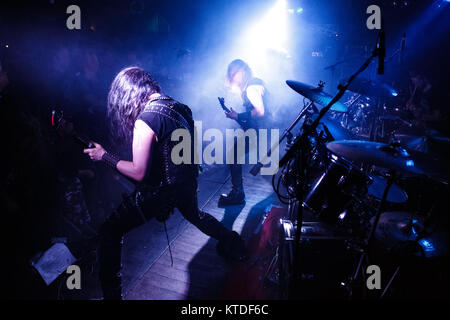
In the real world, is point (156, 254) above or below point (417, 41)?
below

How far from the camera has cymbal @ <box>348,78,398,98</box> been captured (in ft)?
14.0

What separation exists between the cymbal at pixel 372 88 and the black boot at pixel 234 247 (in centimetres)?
340

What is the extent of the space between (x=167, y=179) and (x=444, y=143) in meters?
3.83

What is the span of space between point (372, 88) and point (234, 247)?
12.5ft

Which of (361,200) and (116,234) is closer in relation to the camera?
(116,234)

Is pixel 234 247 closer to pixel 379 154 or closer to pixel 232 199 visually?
pixel 232 199

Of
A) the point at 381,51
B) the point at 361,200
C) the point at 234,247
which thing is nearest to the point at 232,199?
the point at 234,247

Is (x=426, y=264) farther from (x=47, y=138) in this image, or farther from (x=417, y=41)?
(x=417, y=41)

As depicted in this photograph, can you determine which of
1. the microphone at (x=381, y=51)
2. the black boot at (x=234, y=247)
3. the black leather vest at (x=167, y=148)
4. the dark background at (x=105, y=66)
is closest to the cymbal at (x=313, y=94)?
the microphone at (x=381, y=51)

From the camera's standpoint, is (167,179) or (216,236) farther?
(216,236)

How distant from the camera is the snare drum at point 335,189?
221 cm

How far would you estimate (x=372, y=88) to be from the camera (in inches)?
171

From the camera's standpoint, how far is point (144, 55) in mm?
6684

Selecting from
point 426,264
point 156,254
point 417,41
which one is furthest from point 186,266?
point 417,41
